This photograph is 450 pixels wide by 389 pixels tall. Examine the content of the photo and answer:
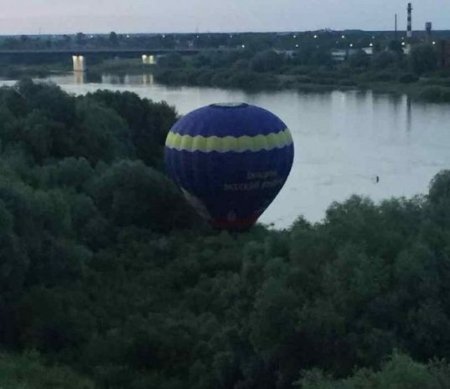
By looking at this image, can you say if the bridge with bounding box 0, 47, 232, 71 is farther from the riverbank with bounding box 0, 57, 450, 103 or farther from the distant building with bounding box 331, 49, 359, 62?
the distant building with bounding box 331, 49, 359, 62

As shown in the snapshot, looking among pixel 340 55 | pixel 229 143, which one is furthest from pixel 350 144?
pixel 340 55

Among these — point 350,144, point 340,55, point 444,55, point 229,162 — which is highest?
point 444,55

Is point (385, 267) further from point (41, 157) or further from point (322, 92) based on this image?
point (322, 92)

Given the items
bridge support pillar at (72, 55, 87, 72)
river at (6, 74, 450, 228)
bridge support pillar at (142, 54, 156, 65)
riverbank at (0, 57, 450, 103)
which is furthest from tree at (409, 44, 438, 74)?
bridge support pillar at (72, 55, 87, 72)

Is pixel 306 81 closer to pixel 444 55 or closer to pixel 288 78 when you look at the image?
pixel 288 78

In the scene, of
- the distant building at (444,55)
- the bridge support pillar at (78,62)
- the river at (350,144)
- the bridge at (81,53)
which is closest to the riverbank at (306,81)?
the river at (350,144)

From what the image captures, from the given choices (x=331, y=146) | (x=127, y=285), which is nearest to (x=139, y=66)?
(x=331, y=146)
